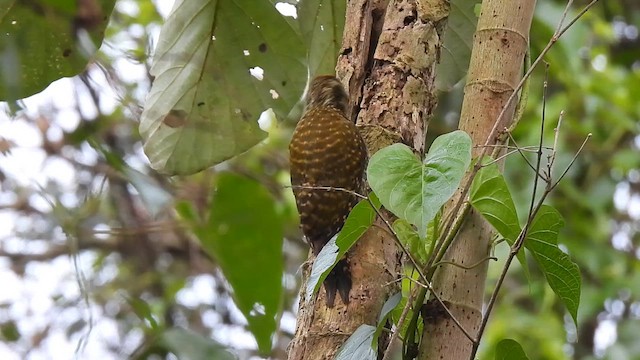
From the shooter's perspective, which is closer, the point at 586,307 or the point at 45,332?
the point at 586,307

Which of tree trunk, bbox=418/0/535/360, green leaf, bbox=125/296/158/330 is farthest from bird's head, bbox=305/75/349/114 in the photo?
green leaf, bbox=125/296/158/330

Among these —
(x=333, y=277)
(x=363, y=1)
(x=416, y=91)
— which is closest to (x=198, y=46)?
(x=363, y=1)

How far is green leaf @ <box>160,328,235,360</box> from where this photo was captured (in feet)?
3.56

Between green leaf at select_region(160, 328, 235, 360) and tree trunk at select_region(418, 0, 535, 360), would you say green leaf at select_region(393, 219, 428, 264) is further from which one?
green leaf at select_region(160, 328, 235, 360)

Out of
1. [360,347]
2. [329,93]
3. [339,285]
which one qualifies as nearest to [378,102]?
[329,93]

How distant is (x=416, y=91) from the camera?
1831mm

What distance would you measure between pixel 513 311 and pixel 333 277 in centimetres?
204

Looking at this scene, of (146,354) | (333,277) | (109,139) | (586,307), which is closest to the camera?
(146,354)

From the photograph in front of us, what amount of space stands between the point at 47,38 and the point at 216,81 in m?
0.49

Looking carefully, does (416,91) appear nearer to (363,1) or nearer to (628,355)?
(363,1)

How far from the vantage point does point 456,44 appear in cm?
219

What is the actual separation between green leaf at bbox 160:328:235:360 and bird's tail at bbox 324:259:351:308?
1.80ft

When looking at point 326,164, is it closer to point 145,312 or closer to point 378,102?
point 378,102

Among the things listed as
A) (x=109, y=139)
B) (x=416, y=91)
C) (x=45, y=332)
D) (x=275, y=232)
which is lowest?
(x=45, y=332)
